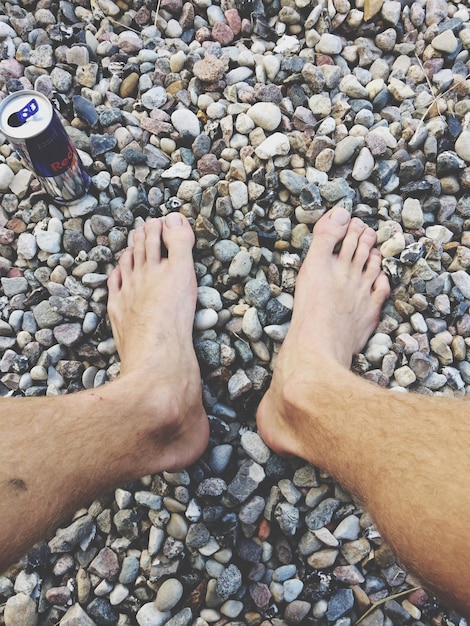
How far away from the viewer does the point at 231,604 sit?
4.59 ft

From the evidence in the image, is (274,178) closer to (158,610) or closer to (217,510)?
(217,510)

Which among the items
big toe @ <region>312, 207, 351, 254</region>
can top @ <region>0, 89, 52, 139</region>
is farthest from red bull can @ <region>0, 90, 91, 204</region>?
big toe @ <region>312, 207, 351, 254</region>

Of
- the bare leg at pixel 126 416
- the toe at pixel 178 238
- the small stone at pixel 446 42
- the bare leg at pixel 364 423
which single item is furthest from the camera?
the small stone at pixel 446 42

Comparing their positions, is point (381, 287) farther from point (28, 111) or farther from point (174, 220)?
point (28, 111)

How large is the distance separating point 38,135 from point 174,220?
48 cm

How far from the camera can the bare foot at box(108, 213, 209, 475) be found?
1375mm

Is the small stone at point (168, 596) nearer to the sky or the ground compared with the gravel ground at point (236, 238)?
nearer to the ground

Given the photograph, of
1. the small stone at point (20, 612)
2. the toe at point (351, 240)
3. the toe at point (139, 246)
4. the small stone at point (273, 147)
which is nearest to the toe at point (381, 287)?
the toe at point (351, 240)

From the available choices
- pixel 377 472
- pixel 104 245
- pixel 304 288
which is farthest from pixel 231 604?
pixel 104 245

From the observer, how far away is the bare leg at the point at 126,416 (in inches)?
42.1

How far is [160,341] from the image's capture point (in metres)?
1.54

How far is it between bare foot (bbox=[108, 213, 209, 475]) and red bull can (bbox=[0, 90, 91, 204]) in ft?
1.06

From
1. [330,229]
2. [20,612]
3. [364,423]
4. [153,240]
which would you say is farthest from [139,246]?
[20,612]

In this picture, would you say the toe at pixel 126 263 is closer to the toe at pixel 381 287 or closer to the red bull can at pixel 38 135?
the red bull can at pixel 38 135
